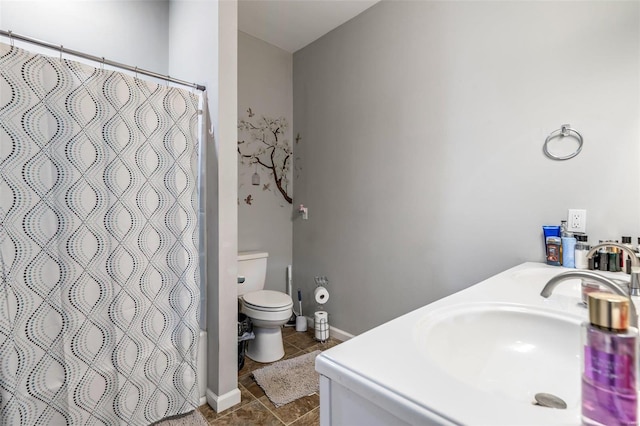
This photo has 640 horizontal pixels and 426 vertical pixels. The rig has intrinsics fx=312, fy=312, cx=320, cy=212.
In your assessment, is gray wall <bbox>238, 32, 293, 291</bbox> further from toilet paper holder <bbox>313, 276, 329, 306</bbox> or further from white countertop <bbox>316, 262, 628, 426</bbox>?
white countertop <bbox>316, 262, 628, 426</bbox>

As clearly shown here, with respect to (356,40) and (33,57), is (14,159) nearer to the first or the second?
(33,57)

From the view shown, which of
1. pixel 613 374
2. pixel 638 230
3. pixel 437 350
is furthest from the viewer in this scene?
pixel 638 230

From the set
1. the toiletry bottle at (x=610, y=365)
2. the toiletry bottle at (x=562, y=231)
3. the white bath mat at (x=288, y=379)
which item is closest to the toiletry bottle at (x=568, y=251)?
the toiletry bottle at (x=562, y=231)

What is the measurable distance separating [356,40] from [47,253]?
2.36 metres

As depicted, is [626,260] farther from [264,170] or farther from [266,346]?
[264,170]

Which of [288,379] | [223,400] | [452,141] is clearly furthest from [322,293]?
[452,141]

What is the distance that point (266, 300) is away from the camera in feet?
7.46

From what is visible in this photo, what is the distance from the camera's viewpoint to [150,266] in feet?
4.93

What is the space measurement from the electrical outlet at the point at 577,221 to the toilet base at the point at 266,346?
1.87 meters

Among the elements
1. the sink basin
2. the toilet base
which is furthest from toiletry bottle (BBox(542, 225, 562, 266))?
the toilet base

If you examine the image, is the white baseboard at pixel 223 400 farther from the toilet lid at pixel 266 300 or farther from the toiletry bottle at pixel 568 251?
the toiletry bottle at pixel 568 251

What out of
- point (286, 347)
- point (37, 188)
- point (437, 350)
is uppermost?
point (37, 188)

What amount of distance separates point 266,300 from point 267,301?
0.07 feet

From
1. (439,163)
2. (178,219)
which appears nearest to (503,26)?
(439,163)
